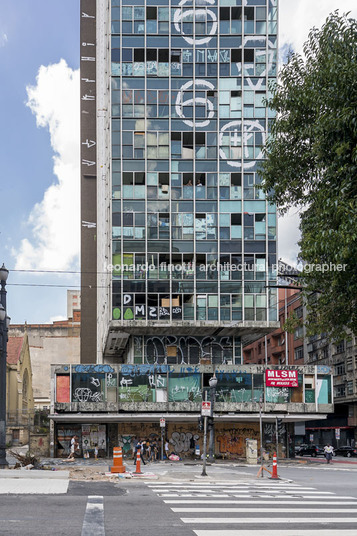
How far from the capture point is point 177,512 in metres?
15.4

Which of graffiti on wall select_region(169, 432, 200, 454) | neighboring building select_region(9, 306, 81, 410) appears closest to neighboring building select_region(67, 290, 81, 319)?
neighboring building select_region(9, 306, 81, 410)

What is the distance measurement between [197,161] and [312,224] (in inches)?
1613

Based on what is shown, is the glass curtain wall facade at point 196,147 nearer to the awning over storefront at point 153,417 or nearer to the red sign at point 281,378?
the red sign at point 281,378

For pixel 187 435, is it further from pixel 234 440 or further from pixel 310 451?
pixel 310 451

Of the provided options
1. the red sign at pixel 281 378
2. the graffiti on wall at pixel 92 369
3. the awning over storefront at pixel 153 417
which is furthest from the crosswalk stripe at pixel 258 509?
the red sign at pixel 281 378

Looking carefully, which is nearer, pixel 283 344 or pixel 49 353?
pixel 283 344

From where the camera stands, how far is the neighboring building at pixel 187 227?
5191 centimetres

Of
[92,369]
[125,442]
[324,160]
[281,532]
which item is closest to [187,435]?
[125,442]

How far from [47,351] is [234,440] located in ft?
177

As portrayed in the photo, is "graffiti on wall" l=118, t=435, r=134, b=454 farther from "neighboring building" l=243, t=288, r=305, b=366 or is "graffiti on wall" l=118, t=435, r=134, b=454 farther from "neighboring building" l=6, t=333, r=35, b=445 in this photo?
"neighboring building" l=243, t=288, r=305, b=366

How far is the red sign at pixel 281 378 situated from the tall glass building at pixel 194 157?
11.8 ft

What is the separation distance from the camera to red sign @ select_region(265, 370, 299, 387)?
52.8 meters

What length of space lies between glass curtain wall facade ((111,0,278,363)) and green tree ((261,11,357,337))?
36.3m

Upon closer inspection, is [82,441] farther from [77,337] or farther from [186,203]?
[77,337]
